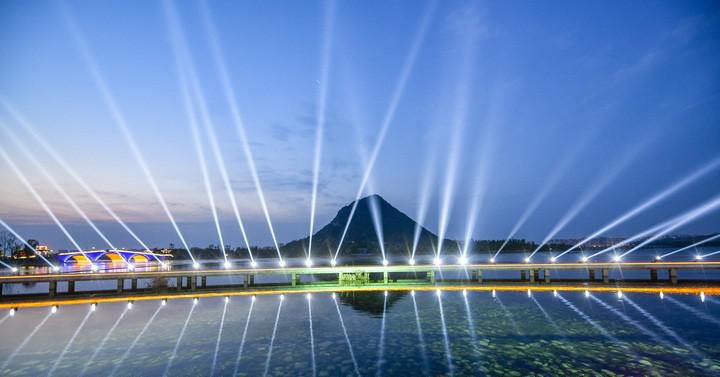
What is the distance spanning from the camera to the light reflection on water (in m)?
15.8

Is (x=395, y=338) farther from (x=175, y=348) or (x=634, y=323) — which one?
(x=634, y=323)

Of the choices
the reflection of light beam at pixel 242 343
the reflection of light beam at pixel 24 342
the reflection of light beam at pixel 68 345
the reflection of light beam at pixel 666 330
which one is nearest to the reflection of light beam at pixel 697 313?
the reflection of light beam at pixel 666 330

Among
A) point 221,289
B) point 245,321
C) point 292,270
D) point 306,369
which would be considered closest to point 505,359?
point 306,369

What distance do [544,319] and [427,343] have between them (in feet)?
35.6

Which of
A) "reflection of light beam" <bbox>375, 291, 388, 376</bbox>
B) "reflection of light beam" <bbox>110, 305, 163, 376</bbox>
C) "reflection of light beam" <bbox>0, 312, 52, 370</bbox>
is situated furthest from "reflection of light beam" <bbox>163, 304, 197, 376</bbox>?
"reflection of light beam" <bbox>375, 291, 388, 376</bbox>

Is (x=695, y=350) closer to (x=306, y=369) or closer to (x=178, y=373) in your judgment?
(x=306, y=369)

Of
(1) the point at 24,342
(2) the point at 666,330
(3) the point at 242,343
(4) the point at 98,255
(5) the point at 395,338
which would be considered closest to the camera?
(3) the point at 242,343

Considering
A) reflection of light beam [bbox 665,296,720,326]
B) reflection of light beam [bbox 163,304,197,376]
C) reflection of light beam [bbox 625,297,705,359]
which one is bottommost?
reflection of light beam [bbox 665,296,720,326]

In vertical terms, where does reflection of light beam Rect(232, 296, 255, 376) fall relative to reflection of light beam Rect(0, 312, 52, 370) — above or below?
below

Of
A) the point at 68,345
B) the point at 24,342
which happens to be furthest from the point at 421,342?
the point at 24,342

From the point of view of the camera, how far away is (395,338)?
20.8 m

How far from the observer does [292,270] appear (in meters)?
41.6

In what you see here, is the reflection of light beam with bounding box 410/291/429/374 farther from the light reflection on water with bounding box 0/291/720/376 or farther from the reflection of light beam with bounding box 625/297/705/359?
the reflection of light beam with bounding box 625/297/705/359

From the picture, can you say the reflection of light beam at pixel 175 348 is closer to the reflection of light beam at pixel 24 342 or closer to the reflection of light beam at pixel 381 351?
the reflection of light beam at pixel 24 342
